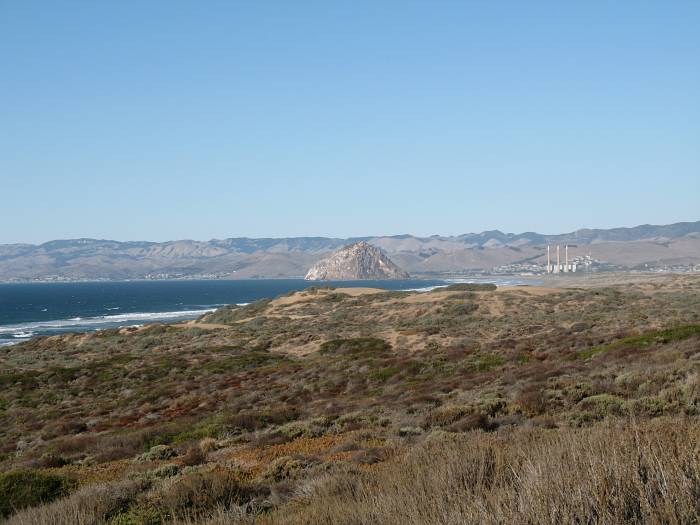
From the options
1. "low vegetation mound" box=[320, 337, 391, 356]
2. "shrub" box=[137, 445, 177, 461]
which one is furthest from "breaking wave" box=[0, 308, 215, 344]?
"shrub" box=[137, 445, 177, 461]

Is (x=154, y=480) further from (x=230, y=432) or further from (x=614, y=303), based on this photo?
(x=614, y=303)

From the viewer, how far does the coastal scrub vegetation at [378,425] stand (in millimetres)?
4562

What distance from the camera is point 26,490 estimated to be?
8.74 m

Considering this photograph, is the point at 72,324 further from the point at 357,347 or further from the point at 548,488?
the point at 548,488

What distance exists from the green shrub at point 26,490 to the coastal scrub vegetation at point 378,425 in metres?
0.04

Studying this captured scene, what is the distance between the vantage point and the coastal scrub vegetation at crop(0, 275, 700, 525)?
180 inches

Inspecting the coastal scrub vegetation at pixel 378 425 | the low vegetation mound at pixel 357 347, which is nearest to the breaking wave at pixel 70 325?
the coastal scrub vegetation at pixel 378 425

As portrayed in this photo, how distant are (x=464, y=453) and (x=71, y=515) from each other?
4465mm

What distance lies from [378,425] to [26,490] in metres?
8.10

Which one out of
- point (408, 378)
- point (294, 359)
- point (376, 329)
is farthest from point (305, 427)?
point (376, 329)

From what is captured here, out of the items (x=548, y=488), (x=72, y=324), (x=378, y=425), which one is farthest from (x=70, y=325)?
(x=548, y=488)

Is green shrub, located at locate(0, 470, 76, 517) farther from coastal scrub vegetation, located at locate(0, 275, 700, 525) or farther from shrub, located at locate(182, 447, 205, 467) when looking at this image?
shrub, located at locate(182, 447, 205, 467)

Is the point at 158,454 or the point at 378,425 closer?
the point at 158,454

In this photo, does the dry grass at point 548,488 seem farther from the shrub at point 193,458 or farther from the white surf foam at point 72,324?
the white surf foam at point 72,324
